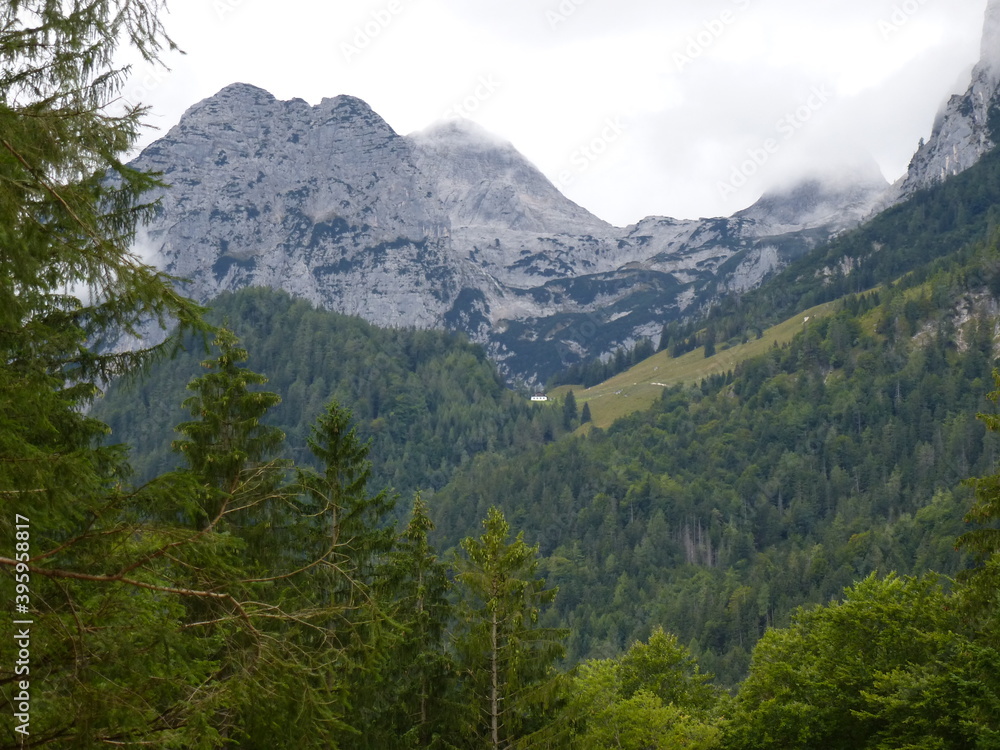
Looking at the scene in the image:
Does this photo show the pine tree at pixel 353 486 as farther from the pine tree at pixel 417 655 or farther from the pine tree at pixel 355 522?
the pine tree at pixel 417 655

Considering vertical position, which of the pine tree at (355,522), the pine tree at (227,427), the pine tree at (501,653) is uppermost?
the pine tree at (227,427)

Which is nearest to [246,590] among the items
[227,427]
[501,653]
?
[227,427]

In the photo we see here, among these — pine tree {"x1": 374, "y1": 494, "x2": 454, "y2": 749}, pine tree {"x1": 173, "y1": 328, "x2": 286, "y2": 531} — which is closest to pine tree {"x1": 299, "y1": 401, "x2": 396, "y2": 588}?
pine tree {"x1": 374, "y1": 494, "x2": 454, "y2": 749}

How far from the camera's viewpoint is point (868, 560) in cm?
15925

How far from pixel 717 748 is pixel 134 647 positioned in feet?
97.4

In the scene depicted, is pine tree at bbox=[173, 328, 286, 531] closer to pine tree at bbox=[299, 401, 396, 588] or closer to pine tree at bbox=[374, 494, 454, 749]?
pine tree at bbox=[299, 401, 396, 588]

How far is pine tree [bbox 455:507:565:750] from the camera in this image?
25.9m

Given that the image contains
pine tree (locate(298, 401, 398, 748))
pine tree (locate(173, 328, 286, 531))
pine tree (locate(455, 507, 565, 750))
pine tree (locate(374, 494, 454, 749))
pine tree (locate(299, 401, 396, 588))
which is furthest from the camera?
pine tree (locate(455, 507, 565, 750))

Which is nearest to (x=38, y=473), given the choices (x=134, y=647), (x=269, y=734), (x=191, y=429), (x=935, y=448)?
(x=134, y=647)

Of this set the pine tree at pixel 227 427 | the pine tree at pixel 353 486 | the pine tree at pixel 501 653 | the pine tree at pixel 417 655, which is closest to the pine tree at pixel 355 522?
the pine tree at pixel 353 486

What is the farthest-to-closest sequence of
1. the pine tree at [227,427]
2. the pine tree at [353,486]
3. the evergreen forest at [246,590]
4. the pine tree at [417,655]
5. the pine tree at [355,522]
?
the pine tree at [417,655] < the pine tree at [353,486] < the pine tree at [355,522] < the pine tree at [227,427] < the evergreen forest at [246,590]

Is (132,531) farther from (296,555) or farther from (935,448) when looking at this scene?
(935,448)

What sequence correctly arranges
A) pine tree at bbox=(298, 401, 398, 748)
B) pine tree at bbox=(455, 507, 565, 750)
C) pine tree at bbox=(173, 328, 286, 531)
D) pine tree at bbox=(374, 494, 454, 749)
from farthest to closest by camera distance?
1. pine tree at bbox=(455, 507, 565, 750)
2. pine tree at bbox=(374, 494, 454, 749)
3. pine tree at bbox=(298, 401, 398, 748)
4. pine tree at bbox=(173, 328, 286, 531)

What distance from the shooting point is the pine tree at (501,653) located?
84.9ft
